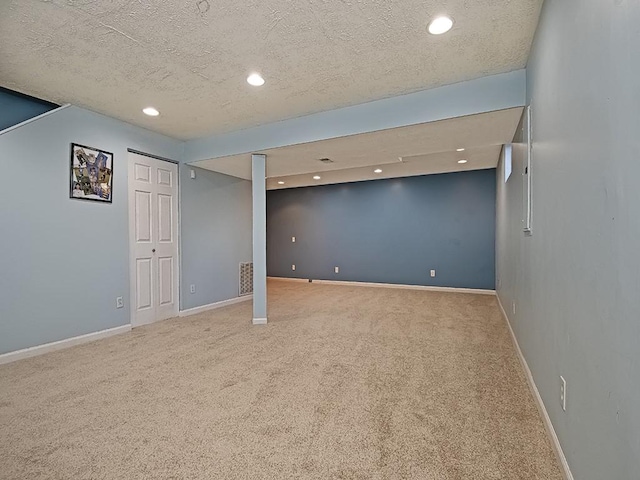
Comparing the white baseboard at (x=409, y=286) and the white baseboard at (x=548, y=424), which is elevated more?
the white baseboard at (x=548, y=424)

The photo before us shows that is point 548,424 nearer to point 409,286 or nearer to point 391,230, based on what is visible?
point 409,286

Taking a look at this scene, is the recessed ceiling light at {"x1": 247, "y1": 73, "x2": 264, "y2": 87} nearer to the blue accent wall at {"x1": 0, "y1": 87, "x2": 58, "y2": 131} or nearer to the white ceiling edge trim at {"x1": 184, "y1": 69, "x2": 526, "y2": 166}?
the white ceiling edge trim at {"x1": 184, "y1": 69, "x2": 526, "y2": 166}

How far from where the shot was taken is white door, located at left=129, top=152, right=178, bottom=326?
4.01m

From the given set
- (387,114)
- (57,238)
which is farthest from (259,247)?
(387,114)

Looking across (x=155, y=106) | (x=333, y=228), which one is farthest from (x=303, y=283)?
(x=155, y=106)

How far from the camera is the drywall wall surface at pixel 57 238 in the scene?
293 cm

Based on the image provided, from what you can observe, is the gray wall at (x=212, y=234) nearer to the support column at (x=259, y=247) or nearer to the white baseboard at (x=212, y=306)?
the white baseboard at (x=212, y=306)

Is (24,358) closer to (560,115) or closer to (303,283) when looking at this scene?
(560,115)

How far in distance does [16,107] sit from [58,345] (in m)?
2.38

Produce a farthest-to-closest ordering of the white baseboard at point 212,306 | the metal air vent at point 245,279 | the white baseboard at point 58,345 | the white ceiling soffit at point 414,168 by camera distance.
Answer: the metal air vent at point 245,279
the white ceiling soffit at point 414,168
the white baseboard at point 212,306
the white baseboard at point 58,345

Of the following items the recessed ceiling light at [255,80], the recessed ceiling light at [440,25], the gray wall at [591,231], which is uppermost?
the recessed ceiling light at [440,25]

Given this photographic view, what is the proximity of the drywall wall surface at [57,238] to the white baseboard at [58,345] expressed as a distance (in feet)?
0.16

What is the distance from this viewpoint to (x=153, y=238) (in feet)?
13.9

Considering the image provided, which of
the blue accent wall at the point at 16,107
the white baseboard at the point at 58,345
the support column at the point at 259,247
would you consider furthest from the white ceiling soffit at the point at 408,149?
the white baseboard at the point at 58,345
